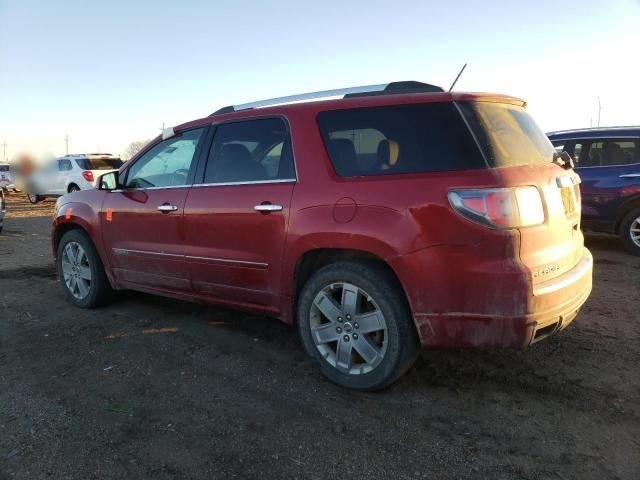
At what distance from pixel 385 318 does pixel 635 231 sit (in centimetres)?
605

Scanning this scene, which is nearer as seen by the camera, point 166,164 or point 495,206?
point 495,206

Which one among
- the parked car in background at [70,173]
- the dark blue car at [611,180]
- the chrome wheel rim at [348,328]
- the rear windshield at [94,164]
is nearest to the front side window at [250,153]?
the chrome wheel rim at [348,328]

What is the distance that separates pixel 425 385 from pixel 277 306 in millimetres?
1127

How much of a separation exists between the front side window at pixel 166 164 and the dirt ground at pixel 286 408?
128cm

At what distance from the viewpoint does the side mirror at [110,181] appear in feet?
15.7

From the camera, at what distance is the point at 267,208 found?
140 inches

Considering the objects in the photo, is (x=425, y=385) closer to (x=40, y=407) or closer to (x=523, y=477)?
(x=523, y=477)

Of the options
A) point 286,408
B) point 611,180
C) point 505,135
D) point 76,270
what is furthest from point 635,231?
point 76,270

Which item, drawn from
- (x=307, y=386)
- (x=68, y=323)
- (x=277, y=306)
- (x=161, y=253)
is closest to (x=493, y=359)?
(x=307, y=386)

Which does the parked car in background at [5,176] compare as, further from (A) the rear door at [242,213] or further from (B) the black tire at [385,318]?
(B) the black tire at [385,318]

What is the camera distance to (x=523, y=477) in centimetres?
238

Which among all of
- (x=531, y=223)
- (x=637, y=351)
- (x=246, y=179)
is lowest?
(x=637, y=351)

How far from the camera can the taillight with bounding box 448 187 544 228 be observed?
275cm

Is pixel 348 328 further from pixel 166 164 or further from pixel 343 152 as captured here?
pixel 166 164
